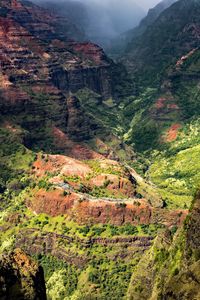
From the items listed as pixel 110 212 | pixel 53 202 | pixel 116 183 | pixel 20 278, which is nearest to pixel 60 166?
pixel 116 183

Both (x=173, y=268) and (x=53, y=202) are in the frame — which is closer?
(x=173, y=268)

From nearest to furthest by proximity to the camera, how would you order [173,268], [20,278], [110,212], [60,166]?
[20,278] → [173,268] → [110,212] → [60,166]

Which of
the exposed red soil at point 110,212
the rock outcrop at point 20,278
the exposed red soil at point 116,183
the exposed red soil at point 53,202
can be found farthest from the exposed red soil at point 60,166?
the rock outcrop at point 20,278

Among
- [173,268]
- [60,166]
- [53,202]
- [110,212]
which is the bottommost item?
[110,212]

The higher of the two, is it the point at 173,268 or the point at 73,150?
the point at 73,150

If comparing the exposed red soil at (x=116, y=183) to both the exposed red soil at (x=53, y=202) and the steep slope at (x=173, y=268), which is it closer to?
the exposed red soil at (x=53, y=202)

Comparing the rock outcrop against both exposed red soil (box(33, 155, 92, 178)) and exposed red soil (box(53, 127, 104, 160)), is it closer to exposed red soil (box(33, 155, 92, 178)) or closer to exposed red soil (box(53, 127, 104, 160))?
exposed red soil (box(33, 155, 92, 178))

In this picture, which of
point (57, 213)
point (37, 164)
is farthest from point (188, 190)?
point (57, 213)

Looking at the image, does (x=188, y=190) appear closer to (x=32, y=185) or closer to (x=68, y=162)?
(x=68, y=162)

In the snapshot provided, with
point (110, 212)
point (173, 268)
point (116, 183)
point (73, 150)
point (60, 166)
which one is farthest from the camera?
point (73, 150)

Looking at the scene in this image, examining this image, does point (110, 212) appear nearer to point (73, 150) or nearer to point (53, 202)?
point (53, 202)
